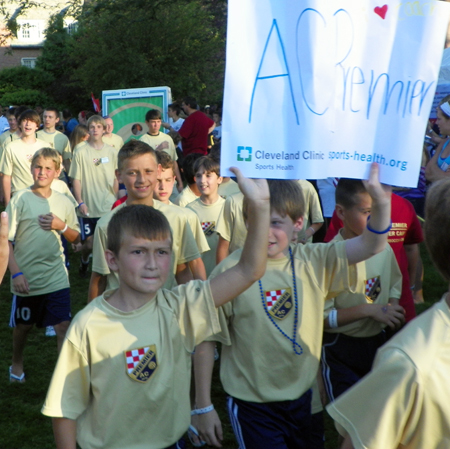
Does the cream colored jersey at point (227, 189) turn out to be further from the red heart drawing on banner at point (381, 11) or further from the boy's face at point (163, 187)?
the red heart drawing on banner at point (381, 11)

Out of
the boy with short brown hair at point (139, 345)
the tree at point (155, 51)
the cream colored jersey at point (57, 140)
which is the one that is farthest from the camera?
the tree at point (155, 51)

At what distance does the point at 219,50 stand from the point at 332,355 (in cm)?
2779

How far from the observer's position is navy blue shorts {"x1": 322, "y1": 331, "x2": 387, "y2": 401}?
3648mm

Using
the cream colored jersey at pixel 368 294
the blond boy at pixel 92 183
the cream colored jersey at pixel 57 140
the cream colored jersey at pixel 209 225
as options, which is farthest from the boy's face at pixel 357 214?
the cream colored jersey at pixel 57 140

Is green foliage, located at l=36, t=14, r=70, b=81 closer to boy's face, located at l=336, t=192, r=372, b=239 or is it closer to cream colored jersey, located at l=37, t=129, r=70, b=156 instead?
Result: cream colored jersey, located at l=37, t=129, r=70, b=156

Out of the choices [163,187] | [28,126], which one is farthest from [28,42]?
[163,187]

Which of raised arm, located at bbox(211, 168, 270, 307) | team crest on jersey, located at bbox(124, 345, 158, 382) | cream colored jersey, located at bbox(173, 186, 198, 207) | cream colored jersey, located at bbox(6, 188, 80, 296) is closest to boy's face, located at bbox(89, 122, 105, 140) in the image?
cream colored jersey, located at bbox(173, 186, 198, 207)

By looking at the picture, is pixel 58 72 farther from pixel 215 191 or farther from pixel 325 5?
pixel 325 5

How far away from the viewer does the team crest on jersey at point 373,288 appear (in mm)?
3687

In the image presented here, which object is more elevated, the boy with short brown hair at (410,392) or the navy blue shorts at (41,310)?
the boy with short brown hair at (410,392)

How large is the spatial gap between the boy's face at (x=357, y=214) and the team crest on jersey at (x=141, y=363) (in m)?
1.52

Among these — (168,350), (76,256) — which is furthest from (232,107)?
(76,256)

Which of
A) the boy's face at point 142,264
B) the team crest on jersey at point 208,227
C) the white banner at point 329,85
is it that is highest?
the white banner at point 329,85

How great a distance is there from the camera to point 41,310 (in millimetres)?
5688
